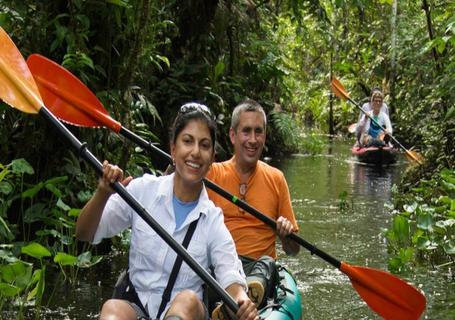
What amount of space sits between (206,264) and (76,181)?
259cm

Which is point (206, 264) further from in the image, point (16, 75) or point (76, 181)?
point (76, 181)

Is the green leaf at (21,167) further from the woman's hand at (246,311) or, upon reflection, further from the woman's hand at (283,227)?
the woman's hand at (246,311)

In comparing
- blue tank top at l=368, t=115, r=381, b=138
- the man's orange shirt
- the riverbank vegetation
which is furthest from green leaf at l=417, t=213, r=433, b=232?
blue tank top at l=368, t=115, r=381, b=138

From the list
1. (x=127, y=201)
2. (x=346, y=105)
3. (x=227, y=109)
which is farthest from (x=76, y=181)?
A: (x=346, y=105)

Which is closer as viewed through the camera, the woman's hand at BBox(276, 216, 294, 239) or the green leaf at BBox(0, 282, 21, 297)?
the green leaf at BBox(0, 282, 21, 297)

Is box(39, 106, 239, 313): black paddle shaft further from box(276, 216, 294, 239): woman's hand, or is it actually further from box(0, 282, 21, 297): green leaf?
box(276, 216, 294, 239): woman's hand

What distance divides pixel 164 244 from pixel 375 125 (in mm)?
11515

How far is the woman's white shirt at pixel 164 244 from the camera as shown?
3.17 meters

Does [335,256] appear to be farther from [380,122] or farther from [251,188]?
[380,122]

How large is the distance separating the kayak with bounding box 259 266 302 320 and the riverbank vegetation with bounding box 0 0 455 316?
3.52 feet

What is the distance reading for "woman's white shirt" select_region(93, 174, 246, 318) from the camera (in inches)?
125

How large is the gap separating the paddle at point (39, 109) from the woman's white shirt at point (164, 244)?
0.11m

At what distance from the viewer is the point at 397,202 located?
840 cm

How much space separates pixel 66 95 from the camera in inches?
187
